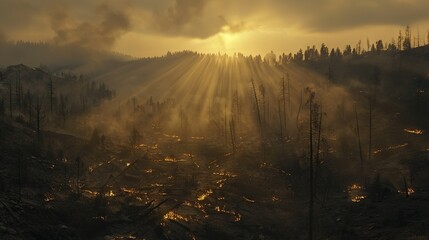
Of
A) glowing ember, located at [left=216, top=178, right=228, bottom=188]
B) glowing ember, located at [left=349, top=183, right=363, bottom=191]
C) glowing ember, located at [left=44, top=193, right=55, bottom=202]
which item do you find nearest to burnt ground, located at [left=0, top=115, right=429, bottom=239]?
glowing ember, located at [left=44, top=193, right=55, bottom=202]

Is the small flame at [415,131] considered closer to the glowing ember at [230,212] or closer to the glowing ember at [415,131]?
the glowing ember at [415,131]

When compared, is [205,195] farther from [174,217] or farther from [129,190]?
[174,217]

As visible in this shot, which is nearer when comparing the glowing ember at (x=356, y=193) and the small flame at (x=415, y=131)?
the glowing ember at (x=356, y=193)

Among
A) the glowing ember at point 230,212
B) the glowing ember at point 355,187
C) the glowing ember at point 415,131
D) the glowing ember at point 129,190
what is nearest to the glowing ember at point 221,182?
the glowing ember at point 230,212

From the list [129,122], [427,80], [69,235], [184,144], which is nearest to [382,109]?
[427,80]

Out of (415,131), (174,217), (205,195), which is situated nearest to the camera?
(174,217)

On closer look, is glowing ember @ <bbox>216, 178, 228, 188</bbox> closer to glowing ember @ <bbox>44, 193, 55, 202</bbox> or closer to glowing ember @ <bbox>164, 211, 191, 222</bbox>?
glowing ember @ <bbox>164, 211, 191, 222</bbox>

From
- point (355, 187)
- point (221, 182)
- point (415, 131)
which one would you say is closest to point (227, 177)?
point (221, 182)

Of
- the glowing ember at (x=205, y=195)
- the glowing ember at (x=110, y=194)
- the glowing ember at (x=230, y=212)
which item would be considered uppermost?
the glowing ember at (x=110, y=194)

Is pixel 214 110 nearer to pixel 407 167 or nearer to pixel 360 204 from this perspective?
pixel 407 167
